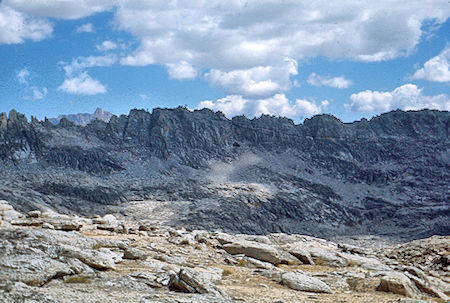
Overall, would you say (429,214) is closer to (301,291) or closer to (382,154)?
(382,154)

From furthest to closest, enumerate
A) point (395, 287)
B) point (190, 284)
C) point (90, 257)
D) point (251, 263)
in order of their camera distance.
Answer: point (251, 263)
point (395, 287)
point (90, 257)
point (190, 284)

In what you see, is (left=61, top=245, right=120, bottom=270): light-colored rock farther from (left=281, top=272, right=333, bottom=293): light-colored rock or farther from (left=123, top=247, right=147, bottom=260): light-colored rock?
(left=281, top=272, right=333, bottom=293): light-colored rock

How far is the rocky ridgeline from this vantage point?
8.41 meters

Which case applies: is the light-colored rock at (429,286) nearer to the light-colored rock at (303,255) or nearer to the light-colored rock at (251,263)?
the light-colored rock at (303,255)

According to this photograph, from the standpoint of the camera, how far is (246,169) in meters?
121

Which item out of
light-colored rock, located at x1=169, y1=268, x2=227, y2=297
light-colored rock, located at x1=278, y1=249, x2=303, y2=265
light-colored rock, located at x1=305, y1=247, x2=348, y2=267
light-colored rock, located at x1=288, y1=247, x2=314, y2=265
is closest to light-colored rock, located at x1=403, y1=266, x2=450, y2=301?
light-colored rock, located at x1=305, y1=247, x2=348, y2=267

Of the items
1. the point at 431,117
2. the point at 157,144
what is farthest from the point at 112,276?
the point at 431,117

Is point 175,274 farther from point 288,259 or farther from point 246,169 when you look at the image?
point 246,169

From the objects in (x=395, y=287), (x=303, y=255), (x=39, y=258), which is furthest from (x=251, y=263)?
(x=39, y=258)

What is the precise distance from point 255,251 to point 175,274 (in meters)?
9.14

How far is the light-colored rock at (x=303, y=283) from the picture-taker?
12094 mm

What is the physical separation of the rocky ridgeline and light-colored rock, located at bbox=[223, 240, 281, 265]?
0.05m

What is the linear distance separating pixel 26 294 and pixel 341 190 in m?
123

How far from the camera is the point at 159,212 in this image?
8556cm
